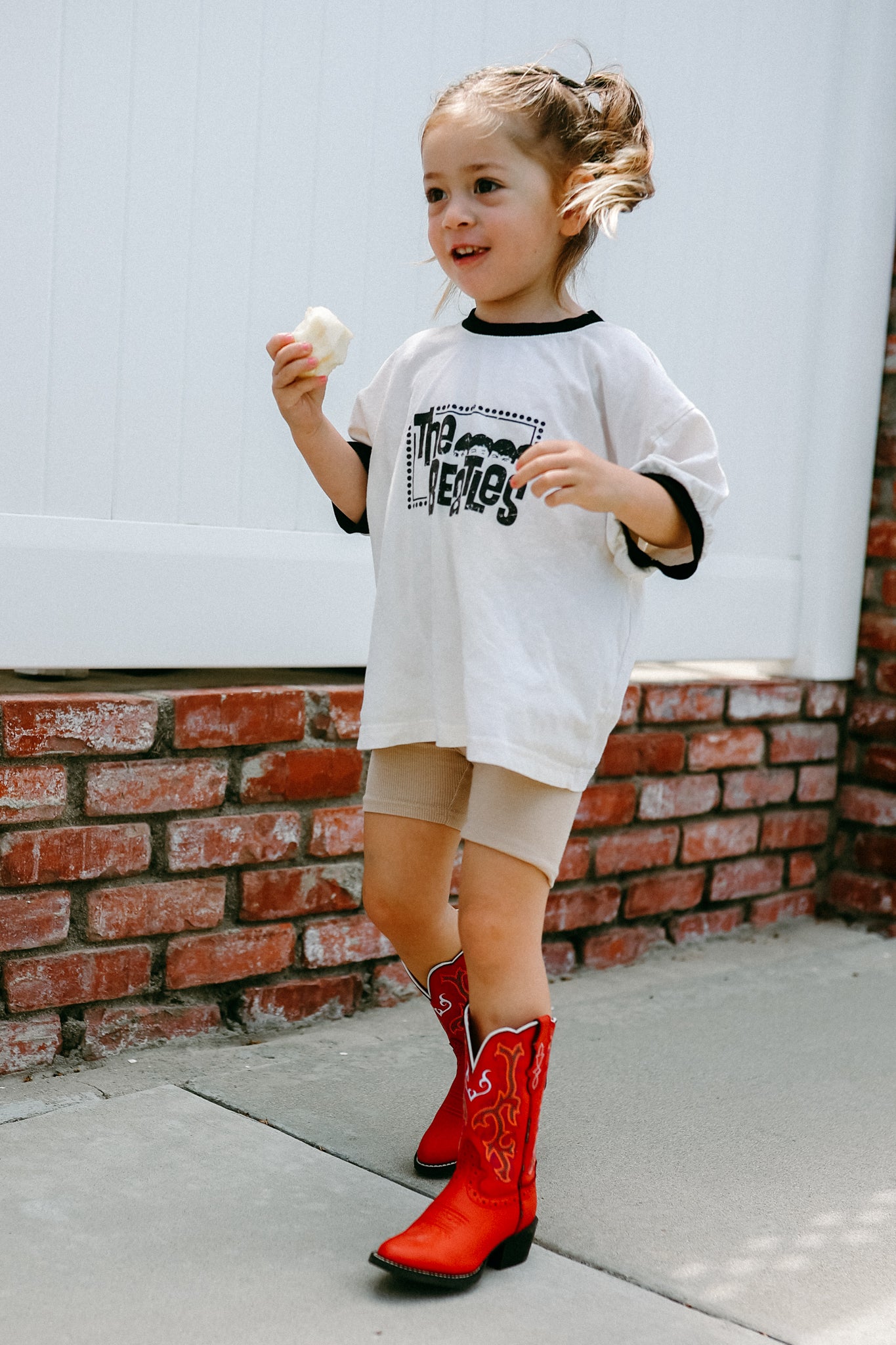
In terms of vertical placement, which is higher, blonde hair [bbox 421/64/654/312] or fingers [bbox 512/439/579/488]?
blonde hair [bbox 421/64/654/312]

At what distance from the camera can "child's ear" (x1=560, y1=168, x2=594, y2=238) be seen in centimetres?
149

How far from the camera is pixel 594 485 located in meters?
1.35

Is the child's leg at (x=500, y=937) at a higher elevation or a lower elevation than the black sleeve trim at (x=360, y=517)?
lower

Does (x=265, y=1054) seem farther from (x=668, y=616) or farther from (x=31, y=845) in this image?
(x=668, y=616)

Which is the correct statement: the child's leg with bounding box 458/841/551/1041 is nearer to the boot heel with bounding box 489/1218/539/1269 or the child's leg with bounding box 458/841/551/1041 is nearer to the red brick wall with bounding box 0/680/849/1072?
the boot heel with bounding box 489/1218/539/1269

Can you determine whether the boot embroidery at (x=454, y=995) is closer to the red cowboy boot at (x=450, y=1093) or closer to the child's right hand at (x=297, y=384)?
the red cowboy boot at (x=450, y=1093)

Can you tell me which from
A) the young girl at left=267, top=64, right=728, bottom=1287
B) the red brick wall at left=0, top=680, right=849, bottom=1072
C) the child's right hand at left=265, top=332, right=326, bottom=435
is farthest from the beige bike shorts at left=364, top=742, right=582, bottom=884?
the red brick wall at left=0, top=680, right=849, bottom=1072

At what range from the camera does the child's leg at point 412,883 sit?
1.60 m

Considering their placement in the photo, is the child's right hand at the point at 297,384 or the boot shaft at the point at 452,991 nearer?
the child's right hand at the point at 297,384

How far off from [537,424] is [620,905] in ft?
4.62

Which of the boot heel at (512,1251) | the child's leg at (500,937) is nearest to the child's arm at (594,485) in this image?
the child's leg at (500,937)

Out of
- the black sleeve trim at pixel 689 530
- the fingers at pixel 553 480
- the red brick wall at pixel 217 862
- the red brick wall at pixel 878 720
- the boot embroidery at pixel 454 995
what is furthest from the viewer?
the red brick wall at pixel 878 720

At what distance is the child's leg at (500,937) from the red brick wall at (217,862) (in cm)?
67

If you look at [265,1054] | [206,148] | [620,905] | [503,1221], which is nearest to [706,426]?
[503,1221]
